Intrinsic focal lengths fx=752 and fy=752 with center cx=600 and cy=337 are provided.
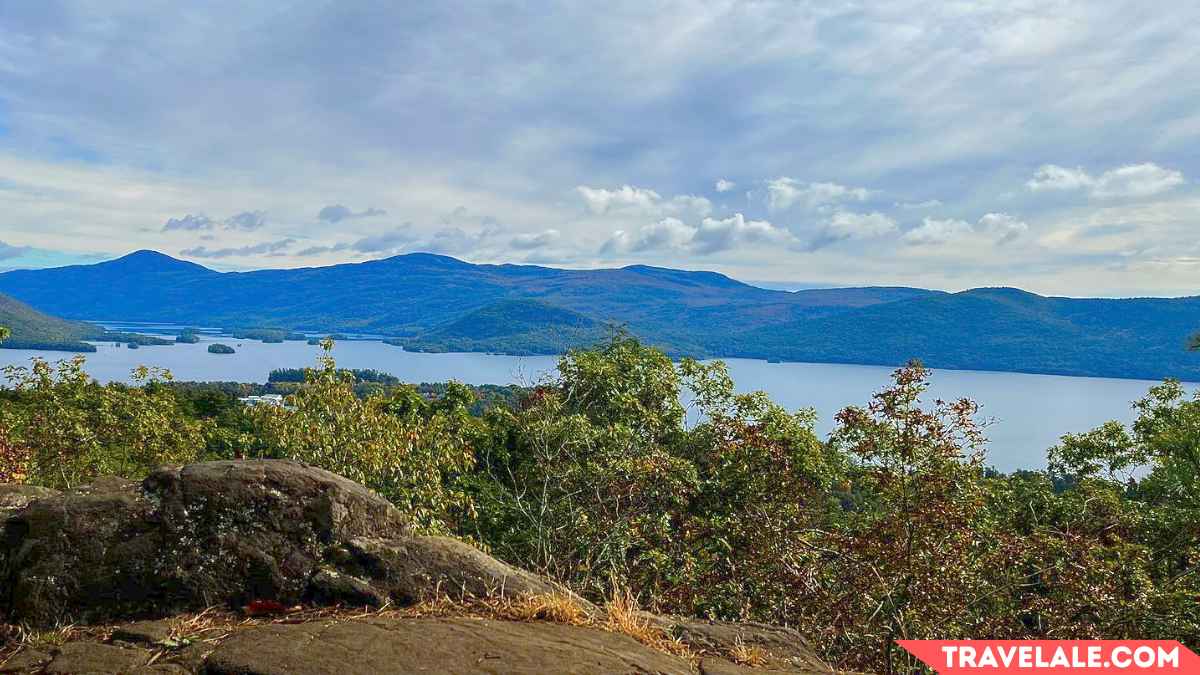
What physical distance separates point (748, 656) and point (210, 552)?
3.95 meters

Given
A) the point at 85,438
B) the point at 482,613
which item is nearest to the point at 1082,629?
the point at 482,613

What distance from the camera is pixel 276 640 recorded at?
4.51m

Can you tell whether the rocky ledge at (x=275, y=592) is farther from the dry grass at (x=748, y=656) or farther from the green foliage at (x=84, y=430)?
the green foliage at (x=84, y=430)

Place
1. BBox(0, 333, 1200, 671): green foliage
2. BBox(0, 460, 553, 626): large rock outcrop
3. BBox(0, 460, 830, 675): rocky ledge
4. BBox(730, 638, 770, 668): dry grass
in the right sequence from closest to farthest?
BBox(0, 460, 830, 675): rocky ledge, BBox(0, 460, 553, 626): large rock outcrop, BBox(730, 638, 770, 668): dry grass, BBox(0, 333, 1200, 671): green foliage

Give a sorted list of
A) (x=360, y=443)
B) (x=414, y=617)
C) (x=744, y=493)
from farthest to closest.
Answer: (x=744, y=493), (x=360, y=443), (x=414, y=617)

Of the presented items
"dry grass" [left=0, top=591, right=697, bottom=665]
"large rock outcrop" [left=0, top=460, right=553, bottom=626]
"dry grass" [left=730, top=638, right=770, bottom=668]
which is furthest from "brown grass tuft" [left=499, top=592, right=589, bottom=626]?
"dry grass" [left=730, top=638, right=770, bottom=668]

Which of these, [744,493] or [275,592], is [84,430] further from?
[744,493]

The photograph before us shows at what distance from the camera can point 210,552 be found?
5.32 m

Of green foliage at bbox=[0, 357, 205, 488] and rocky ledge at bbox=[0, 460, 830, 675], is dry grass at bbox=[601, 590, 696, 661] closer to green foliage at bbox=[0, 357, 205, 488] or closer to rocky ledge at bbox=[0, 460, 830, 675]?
rocky ledge at bbox=[0, 460, 830, 675]

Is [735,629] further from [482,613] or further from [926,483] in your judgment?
[926,483]

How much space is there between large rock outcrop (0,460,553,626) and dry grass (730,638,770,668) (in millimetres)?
1546

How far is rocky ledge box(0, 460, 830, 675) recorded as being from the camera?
4500mm

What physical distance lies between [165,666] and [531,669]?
205cm

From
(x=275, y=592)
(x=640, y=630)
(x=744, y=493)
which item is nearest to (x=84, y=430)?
(x=275, y=592)
